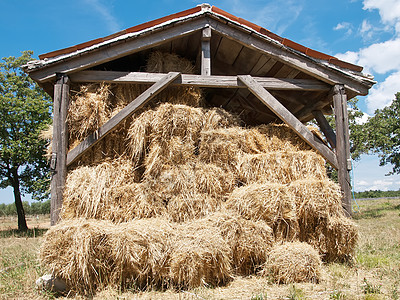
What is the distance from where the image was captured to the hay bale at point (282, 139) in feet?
19.7

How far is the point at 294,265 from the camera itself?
4.43 metres

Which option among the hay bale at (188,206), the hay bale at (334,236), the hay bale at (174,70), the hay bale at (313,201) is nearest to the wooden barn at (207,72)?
the hay bale at (174,70)

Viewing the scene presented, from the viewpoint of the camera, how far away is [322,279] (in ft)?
14.8

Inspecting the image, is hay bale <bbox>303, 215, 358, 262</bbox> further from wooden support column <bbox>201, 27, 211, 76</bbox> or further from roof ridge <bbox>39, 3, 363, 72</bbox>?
wooden support column <bbox>201, 27, 211, 76</bbox>

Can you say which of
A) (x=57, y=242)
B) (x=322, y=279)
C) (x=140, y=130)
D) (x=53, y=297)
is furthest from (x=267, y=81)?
(x=53, y=297)

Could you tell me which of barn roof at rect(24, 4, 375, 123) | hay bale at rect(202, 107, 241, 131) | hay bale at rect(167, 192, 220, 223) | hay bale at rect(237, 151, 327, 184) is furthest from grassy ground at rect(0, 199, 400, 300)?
barn roof at rect(24, 4, 375, 123)

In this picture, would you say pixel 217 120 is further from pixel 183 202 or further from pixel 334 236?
pixel 334 236

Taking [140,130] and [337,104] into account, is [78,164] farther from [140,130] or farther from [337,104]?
[337,104]

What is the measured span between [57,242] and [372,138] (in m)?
21.2

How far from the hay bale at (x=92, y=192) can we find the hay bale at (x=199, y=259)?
1.25 m

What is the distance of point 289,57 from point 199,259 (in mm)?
3967

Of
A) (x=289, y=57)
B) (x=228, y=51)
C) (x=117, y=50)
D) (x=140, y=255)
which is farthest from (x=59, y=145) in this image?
(x=289, y=57)

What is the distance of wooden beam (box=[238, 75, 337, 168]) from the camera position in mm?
5770

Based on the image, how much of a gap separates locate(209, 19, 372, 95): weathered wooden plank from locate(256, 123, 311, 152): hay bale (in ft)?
3.83
